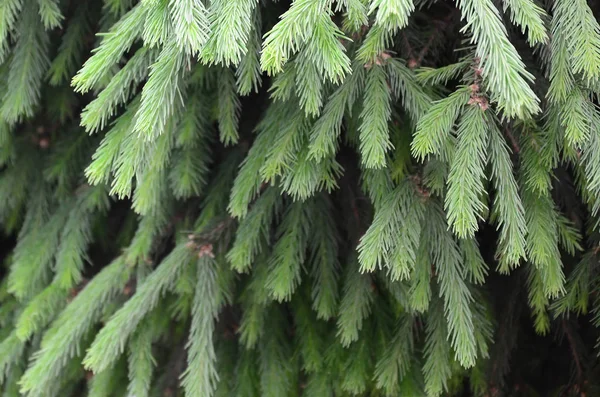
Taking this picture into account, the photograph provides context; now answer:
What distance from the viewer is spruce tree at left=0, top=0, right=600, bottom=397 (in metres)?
1.18

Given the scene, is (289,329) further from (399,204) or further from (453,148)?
(453,148)

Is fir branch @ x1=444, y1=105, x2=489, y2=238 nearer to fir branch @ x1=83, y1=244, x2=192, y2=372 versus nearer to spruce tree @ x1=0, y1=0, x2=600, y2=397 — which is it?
spruce tree @ x1=0, y1=0, x2=600, y2=397

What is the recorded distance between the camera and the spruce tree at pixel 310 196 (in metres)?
1.18

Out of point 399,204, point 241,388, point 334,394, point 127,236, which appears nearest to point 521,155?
point 399,204

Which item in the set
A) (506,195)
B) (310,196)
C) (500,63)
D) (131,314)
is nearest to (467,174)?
(506,195)

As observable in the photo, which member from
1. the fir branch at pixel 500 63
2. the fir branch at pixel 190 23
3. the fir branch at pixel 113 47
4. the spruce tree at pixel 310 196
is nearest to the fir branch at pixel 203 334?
the spruce tree at pixel 310 196

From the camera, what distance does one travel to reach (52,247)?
2.14 m

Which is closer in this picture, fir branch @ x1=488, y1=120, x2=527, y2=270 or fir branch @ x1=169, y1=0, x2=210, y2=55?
fir branch @ x1=169, y1=0, x2=210, y2=55

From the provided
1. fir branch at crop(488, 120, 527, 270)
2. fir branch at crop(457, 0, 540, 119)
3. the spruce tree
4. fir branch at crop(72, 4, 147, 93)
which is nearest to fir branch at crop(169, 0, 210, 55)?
the spruce tree

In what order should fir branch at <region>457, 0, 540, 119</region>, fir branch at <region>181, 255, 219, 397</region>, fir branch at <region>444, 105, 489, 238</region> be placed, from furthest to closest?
fir branch at <region>181, 255, 219, 397</region>, fir branch at <region>444, 105, 489, 238</region>, fir branch at <region>457, 0, 540, 119</region>

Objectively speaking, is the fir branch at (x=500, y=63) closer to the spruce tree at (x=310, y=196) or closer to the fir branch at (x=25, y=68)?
the spruce tree at (x=310, y=196)

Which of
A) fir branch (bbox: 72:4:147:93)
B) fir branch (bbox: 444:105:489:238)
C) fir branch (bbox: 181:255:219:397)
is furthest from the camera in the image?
fir branch (bbox: 181:255:219:397)

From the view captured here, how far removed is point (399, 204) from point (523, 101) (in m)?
0.45

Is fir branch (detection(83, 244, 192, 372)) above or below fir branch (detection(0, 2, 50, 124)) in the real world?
below
